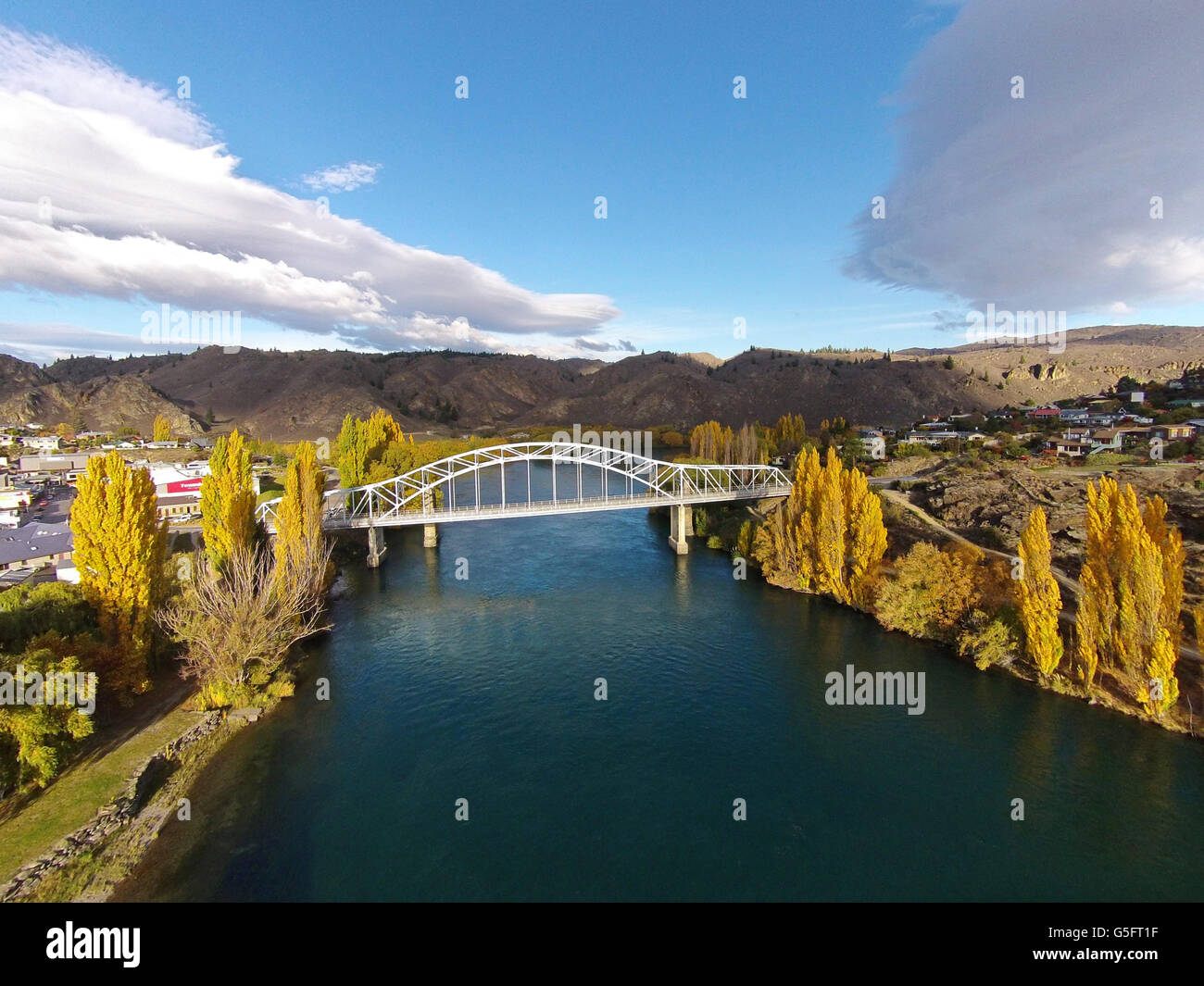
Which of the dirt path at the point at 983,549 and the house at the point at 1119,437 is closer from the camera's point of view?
the dirt path at the point at 983,549

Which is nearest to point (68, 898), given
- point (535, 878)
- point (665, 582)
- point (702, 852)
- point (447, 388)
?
point (535, 878)

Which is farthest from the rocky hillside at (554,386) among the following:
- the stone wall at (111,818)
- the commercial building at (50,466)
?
the stone wall at (111,818)

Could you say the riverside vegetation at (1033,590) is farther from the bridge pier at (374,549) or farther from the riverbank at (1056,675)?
the bridge pier at (374,549)

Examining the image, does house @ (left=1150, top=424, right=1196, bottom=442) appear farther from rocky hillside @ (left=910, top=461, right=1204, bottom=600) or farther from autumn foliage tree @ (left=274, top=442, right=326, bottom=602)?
autumn foliage tree @ (left=274, top=442, right=326, bottom=602)

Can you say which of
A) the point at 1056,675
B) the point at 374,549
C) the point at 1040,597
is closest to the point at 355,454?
the point at 374,549

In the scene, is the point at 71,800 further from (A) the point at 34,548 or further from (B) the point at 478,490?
(B) the point at 478,490

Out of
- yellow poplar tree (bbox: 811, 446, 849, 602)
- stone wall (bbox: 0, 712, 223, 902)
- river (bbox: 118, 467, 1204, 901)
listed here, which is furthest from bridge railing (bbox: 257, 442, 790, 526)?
stone wall (bbox: 0, 712, 223, 902)

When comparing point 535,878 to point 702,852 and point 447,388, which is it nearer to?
point 702,852
